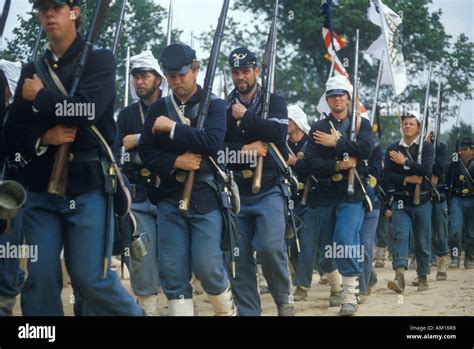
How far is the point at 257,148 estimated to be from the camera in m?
9.16

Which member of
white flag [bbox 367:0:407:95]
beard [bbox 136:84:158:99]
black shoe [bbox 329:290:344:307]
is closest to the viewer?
beard [bbox 136:84:158:99]

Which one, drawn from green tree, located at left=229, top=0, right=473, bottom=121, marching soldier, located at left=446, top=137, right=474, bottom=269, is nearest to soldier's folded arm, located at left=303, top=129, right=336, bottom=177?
marching soldier, located at left=446, top=137, right=474, bottom=269

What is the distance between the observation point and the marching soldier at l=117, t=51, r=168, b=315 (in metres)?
9.20

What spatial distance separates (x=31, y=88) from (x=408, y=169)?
774cm

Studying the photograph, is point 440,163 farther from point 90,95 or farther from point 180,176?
point 90,95

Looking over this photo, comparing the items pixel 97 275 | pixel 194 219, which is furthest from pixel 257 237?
pixel 97 275

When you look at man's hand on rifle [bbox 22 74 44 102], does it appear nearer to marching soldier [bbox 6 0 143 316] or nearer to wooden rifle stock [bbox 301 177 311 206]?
marching soldier [bbox 6 0 143 316]

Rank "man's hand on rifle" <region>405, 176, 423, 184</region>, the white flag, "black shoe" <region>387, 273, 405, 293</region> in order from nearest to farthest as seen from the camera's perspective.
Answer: "black shoe" <region>387, 273, 405, 293</region>, "man's hand on rifle" <region>405, 176, 423, 184</region>, the white flag

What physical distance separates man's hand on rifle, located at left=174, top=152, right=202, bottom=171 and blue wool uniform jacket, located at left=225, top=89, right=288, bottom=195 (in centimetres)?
143

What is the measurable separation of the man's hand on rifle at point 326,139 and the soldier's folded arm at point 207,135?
295 cm

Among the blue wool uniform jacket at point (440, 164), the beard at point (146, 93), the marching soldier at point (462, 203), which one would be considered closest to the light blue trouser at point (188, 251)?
the beard at point (146, 93)

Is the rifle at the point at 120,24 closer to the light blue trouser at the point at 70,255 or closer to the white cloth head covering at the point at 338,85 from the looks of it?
the light blue trouser at the point at 70,255

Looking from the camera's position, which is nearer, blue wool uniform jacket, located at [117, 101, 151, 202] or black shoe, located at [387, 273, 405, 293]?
blue wool uniform jacket, located at [117, 101, 151, 202]

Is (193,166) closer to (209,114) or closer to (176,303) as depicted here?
(209,114)
